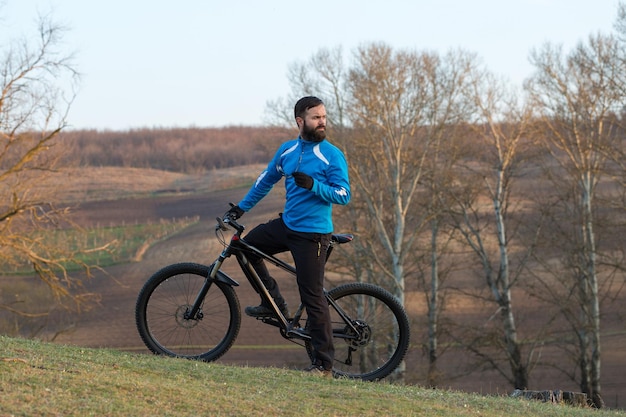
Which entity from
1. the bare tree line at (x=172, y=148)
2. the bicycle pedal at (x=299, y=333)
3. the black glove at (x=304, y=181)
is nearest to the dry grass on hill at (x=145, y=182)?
the bare tree line at (x=172, y=148)

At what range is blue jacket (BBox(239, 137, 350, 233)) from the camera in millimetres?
7637

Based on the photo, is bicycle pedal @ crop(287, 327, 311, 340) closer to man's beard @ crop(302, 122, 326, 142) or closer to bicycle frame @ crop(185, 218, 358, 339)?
bicycle frame @ crop(185, 218, 358, 339)

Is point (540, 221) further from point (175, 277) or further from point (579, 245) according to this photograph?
point (175, 277)

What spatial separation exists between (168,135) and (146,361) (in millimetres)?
124467

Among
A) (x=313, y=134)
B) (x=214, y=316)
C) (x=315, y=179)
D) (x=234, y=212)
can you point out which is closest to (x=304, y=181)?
(x=315, y=179)

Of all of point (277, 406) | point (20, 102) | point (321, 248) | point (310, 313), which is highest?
point (20, 102)

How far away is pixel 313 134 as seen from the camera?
7.71 m

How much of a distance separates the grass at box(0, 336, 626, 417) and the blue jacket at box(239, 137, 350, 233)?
4.19 feet

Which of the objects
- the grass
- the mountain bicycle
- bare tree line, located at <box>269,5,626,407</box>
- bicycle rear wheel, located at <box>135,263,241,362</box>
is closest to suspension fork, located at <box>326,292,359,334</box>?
the mountain bicycle

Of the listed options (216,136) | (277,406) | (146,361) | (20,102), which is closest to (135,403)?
(277,406)

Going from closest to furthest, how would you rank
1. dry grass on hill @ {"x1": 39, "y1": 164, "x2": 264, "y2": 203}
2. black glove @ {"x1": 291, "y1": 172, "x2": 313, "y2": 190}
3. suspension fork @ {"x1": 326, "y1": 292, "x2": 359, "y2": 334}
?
black glove @ {"x1": 291, "y1": 172, "x2": 313, "y2": 190}, suspension fork @ {"x1": 326, "y1": 292, "x2": 359, "y2": 334}, dry grass on hill @ {"x1": 39, "y1": 164, "x2": 264, "y2": 203}

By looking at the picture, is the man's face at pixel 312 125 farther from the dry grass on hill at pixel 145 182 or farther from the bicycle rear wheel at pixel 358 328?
the dry grass on hill at pixel 145 182

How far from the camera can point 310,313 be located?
7949 mm

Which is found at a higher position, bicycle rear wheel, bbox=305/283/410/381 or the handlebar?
the handlebar
